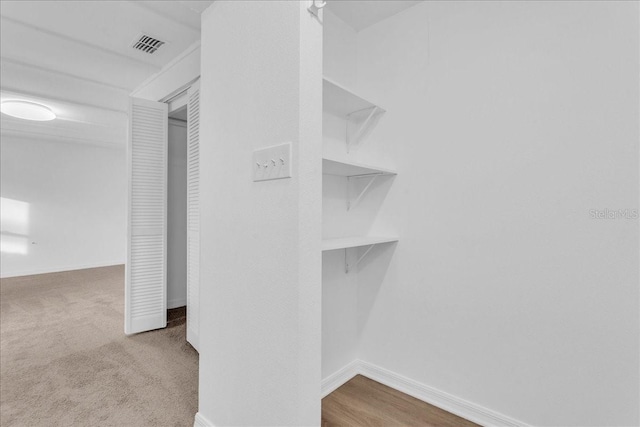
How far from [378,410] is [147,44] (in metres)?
3.21

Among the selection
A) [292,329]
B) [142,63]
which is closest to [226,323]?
[292,329]

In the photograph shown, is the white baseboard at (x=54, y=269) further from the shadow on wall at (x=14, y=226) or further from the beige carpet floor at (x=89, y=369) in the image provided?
the beige carpet floor at (x=89, y=369)

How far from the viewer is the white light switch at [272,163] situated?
113 centimetres

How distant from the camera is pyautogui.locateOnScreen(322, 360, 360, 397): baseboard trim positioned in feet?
6.36

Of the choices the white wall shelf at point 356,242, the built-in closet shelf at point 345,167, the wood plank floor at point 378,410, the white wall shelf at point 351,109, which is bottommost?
the wood plank floor at point 378,410

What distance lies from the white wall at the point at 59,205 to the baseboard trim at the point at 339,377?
6567 mm

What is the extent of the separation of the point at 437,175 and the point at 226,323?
4.79 ft

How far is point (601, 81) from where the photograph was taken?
1373 mm

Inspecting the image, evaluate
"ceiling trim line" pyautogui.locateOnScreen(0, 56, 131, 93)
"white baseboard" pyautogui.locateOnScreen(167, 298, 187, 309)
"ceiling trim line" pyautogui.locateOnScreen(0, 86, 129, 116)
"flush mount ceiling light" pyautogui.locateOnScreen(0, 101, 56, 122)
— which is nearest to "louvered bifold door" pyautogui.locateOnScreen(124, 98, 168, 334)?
"ceiling trim line" pyautogui.locateOnScreen(0, 86, 129, 116)

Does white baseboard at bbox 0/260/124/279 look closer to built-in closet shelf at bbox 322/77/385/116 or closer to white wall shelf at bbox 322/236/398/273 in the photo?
white wall shelf at bbox 322/236/398/273

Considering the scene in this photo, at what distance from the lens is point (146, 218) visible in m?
2.91

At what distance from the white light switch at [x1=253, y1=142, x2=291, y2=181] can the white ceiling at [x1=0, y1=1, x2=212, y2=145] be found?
1464mm

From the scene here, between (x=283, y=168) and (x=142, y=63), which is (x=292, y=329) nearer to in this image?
(x=283, y=168)

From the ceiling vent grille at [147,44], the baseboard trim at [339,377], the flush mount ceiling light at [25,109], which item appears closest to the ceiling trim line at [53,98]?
the flush mount ceiling light at [25,109]
